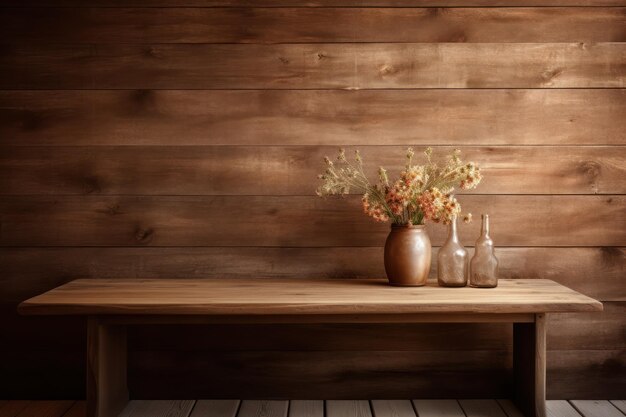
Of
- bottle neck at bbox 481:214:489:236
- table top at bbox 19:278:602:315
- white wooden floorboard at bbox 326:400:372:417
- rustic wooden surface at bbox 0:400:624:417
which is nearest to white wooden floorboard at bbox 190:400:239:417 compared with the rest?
rustic wooden surface at bbox 0:400:624:417

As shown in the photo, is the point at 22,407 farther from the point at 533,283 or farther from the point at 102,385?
the point at 533,283

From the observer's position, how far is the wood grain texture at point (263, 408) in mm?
2293

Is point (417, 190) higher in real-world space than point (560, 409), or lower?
higher

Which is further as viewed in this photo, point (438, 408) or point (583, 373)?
point (583, 373)

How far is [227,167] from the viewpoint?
2441 mm

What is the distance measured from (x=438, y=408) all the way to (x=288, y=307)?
2.74ft

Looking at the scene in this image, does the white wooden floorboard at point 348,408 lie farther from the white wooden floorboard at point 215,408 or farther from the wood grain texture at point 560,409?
the wood grain texture at point 560,409

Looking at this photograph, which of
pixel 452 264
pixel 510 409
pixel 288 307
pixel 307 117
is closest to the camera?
pixel 288 307

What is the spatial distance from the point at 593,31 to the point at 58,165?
7.18ft

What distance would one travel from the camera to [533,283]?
2283 millimetres

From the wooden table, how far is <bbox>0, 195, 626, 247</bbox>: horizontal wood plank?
214 mm

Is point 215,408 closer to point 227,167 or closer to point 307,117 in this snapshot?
point 227,167

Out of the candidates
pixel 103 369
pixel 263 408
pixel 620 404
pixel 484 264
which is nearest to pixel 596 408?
pixel 620 404

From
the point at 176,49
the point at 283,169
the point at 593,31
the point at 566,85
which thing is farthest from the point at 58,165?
the point at 593,31
